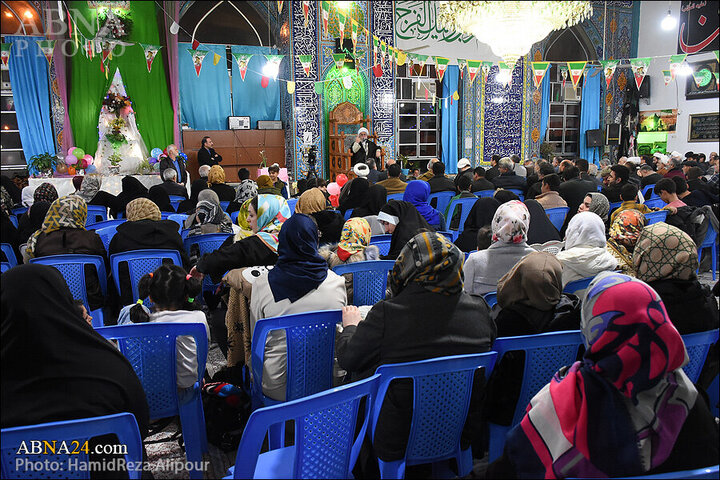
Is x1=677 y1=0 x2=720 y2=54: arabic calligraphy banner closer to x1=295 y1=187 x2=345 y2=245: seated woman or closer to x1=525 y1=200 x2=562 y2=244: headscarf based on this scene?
x1=525 y1=200 x2=562 y2=244: headscarf

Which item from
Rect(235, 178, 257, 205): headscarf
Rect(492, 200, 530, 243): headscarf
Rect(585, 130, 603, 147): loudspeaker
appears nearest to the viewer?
Rect(492, 200, 530, 243): headscarf

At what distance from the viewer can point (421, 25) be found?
38.2 feet

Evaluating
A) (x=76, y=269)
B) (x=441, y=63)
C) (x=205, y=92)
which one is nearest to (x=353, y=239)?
(x=76, y=269)

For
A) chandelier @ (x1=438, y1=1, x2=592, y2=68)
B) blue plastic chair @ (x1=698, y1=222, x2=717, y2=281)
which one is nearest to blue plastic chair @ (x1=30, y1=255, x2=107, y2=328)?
chandelier @ (x1=438, y1=1, x2=592, y2=68)

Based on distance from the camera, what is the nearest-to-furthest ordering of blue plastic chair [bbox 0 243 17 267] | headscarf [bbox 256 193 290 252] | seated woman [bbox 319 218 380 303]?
seated woman [bbox 319 218 380 303]
headscarf [bbox 256 193 290 252]
blue plastic chair [bbox 0 243 17 267]

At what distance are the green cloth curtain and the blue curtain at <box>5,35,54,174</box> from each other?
1.43 ft

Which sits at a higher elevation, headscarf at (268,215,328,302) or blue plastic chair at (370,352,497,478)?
headscarf at (268,215,328,302)

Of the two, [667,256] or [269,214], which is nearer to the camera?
[667,256]

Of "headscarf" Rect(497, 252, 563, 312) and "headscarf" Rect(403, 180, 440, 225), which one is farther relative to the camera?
"headscarf" Rect(403, 180, 440, 225)

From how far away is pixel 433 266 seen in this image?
1656 millimetres

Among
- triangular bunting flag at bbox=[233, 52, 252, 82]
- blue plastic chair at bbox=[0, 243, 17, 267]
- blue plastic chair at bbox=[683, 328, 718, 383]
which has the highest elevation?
triangular bunting flag at bbox=[233, 52, 252, 82]

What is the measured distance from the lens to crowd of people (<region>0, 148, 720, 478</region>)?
1188mm

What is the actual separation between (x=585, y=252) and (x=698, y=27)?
9.65 m

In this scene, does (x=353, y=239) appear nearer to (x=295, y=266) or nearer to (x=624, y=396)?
(x=295, y=266)
